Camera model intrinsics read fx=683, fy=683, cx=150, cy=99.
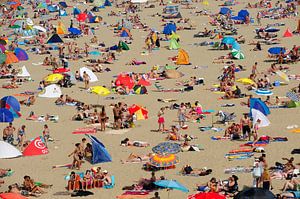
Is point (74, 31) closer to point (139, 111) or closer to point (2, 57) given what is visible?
point (2, 57)

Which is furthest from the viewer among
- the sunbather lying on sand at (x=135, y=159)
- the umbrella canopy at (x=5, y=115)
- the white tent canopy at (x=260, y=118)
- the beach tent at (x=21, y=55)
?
the beach tent at (x=21, y=55)

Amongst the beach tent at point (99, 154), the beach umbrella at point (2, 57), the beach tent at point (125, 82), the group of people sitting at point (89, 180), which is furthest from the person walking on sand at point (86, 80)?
the group of people sitting at point (89, 180)

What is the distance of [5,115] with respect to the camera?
20.9m

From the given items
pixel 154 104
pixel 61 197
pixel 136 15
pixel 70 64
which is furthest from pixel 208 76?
pixel 136 15

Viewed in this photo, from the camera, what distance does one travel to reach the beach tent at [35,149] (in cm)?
1802

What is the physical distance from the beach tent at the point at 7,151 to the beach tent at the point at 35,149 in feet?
1.13

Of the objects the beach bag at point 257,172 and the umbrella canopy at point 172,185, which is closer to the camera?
the umbrella canopy at point 172,185

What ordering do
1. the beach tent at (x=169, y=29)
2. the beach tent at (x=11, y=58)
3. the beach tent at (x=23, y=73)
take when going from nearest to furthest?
1. the beach tent at (x=23, y=73)
2. the beach tent at (x=11, y=58)
3. the beach tent at (x=169, y=29)

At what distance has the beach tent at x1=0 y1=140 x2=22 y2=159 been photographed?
17453mm

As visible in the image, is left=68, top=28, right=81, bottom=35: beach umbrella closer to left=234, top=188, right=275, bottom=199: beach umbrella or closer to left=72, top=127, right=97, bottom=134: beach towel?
left=72, top=127, right=97, bottom=134: beach towel

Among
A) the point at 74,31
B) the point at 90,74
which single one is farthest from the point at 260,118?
the point at 74,31

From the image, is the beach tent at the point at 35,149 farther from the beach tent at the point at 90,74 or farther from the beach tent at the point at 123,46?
the beach tent at the point at 123,46

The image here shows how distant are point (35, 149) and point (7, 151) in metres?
0.85

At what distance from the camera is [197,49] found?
3350 centimetres
